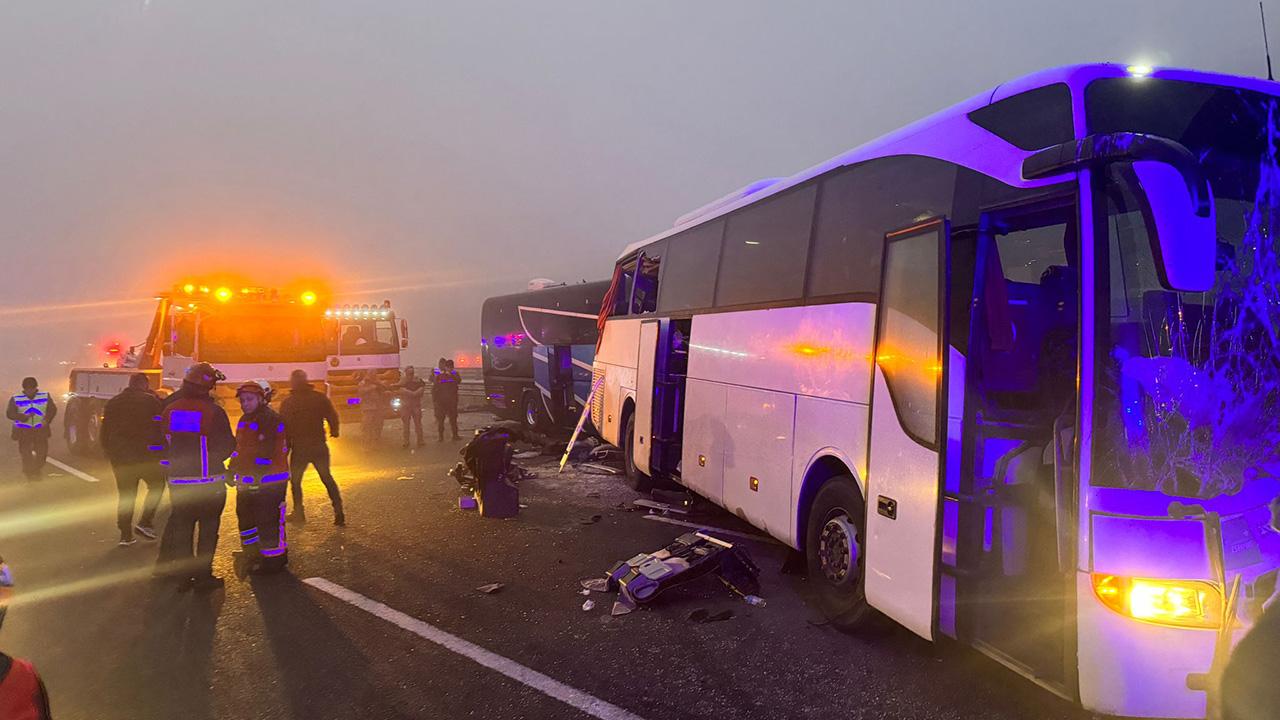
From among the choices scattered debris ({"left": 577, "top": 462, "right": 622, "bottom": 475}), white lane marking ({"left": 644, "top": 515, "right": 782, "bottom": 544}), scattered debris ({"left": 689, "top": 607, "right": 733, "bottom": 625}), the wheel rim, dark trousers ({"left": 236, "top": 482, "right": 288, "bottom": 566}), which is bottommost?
scattered debris ({"left": 577, "top": 462, "right": 622, "bottom": 475})

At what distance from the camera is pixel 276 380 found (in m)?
13.0

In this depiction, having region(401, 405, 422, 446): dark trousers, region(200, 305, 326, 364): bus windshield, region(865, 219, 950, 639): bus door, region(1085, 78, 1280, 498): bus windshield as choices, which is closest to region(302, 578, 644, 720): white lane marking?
region(865, 219, 950, 639): bus door

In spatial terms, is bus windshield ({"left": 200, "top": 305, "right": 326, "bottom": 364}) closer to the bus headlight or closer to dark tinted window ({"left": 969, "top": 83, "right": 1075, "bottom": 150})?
dark tinted window ({"left": 969, "top": 83, "right": 1075, "bottom": 150})

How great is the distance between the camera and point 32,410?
436 inches

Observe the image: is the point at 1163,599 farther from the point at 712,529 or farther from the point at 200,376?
the point at 200,376

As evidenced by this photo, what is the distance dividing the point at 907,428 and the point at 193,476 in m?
5.70

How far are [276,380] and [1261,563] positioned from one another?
46.7 feet

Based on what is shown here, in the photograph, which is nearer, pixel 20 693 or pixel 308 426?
pixel 20 693

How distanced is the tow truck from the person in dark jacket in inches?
216

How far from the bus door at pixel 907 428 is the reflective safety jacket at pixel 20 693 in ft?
12.2

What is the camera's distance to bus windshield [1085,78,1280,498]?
2979mm

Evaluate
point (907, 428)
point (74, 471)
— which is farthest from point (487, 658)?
point (74, 471)

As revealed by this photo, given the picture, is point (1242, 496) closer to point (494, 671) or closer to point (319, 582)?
point (494, 671)

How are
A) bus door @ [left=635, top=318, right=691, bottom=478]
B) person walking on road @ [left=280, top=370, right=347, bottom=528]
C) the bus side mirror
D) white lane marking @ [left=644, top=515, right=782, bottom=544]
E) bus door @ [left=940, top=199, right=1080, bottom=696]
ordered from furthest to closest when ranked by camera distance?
bus door @ [left=635, top=318, right=691, bottom=478]
person walking on road @ [left=280, top=370, right=347, bottom=528]
white lane marking @ [left=644, top=515, right=782, bottom=544]
bus door @ [left=940, top=199, right=1080, bottom=696]
the bus side mirror
